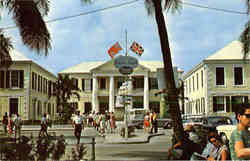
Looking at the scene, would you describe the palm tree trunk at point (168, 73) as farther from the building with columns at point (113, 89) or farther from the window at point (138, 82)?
the window at point (138, 82)

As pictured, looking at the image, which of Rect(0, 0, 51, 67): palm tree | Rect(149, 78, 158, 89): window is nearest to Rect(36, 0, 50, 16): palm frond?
Rect(0, 0, 51, 67): palm tree

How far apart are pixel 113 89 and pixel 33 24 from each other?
48.5 metres

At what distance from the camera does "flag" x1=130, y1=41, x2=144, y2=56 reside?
3536 cm

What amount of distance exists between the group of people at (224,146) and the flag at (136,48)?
2523cm

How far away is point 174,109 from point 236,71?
114 ft

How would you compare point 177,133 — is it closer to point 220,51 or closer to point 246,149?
point 246,149

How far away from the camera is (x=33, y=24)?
9.94 m

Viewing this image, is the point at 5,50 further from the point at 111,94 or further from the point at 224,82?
the point at 111,94

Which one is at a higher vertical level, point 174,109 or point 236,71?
point 236,71

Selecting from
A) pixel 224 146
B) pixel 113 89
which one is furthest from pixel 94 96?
pixel 224 146

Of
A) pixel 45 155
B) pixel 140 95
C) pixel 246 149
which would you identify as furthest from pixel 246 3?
pixel 140 95

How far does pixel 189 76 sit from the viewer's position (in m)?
54.3

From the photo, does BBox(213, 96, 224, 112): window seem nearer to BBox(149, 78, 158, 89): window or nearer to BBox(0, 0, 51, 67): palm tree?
BBox(149, 78, 158, 89): window

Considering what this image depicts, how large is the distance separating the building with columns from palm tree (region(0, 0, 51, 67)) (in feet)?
155
